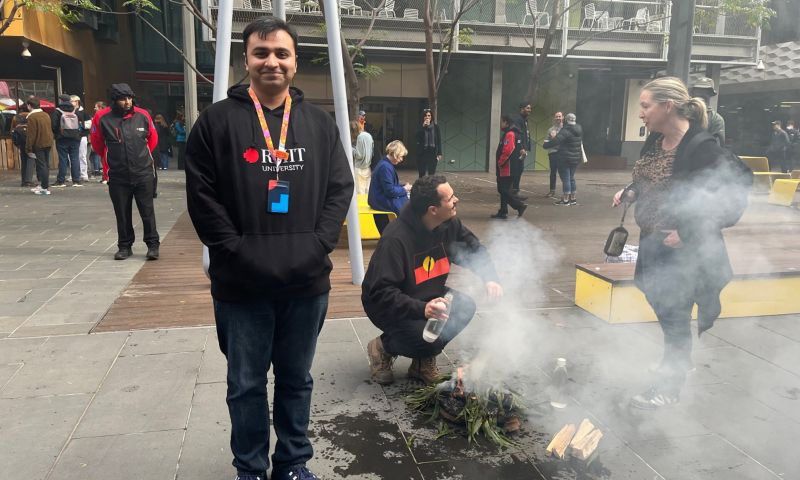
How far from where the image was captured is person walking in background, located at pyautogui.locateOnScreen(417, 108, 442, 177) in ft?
38.0

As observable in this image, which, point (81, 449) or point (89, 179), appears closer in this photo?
point (81, 449)

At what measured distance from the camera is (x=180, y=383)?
3.33 metres

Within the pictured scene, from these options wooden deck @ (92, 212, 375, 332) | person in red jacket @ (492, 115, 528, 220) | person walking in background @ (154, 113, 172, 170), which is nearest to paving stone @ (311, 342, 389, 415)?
wooden deck @ (92, 212, 375, 332)

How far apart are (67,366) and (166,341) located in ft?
1.96

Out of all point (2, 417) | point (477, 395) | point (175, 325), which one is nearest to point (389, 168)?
point (175, 325)

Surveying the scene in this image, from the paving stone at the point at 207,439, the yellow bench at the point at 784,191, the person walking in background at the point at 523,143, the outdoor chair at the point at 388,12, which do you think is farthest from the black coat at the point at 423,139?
the paving stone at the point at 207,439

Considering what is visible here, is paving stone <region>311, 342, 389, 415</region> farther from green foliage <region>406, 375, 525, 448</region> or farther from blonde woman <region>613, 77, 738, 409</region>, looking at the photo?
blonde woman <region>613, 77, 738, 409</region>

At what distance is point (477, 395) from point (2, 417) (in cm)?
227

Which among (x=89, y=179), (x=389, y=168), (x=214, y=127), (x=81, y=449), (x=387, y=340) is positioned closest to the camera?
(x=214, y=127)

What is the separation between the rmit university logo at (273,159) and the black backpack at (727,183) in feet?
6.16

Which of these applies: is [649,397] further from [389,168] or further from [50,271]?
[50,271]

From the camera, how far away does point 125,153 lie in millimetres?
6031

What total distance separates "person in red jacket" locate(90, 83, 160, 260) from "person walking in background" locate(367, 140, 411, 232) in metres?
2.33

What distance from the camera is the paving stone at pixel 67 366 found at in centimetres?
324
